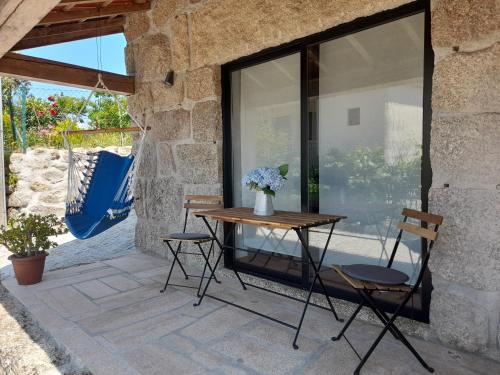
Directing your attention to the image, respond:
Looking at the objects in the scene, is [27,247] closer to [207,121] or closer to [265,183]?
[207,121]

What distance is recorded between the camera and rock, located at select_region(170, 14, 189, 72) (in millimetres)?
3092

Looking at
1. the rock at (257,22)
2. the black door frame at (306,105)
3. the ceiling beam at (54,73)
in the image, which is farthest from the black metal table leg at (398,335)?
the ceiling beam at (54,73)

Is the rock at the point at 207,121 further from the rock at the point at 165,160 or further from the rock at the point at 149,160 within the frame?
the rock at the point at 149,160

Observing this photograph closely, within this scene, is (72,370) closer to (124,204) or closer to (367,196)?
(124,204)

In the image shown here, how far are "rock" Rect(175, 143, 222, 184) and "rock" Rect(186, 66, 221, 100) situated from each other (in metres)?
0.43

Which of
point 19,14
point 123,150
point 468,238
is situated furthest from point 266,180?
point 123,150

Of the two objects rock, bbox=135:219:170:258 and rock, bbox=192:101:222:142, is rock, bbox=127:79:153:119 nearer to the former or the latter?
rock, bbox=192:101:222:142

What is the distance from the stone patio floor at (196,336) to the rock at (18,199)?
2.58 m

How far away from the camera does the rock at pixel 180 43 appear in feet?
10.1

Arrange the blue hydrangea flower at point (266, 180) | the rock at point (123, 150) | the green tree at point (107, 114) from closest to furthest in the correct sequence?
1. the blue hydrangea flower at point (266, 180)
2. the rock at point (123, 150)
3. the green tree at point (107, 114)

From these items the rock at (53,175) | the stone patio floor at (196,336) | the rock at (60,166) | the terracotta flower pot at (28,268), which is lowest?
the stone patio floor at (196,336)

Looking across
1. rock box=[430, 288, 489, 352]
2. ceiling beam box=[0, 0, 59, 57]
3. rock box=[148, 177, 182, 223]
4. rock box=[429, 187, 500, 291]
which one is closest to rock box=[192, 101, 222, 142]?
rock box=[148, 177, 182, 223]

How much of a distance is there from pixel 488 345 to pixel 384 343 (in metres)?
0.46

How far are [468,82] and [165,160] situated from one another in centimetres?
261
